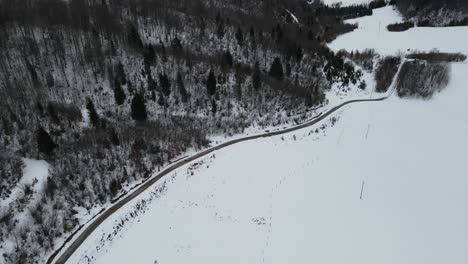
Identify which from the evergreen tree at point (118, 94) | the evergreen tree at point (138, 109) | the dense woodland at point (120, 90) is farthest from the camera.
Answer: the evergreen tree at point (118, 94)

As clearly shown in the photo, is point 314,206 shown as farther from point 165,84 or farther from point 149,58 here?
A: point 149,58

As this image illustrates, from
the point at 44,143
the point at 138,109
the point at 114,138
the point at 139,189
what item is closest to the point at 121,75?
the point at 138,109

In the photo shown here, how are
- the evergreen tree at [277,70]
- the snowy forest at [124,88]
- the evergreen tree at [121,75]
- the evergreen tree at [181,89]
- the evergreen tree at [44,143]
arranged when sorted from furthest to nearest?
the evergreen tree at [277,70] < the evergreen tree at [121,75] < the evergreen tree at [181,89] < the evergreen tree at [44,143] < the snowy forest at [124,88]

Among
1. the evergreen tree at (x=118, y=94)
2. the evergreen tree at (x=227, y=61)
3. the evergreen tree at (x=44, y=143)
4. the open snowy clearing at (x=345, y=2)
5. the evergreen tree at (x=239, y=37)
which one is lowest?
the evergreen tree at (x=44, y=143)

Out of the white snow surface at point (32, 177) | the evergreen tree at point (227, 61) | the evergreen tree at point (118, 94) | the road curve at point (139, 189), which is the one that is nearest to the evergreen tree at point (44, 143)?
the white snow surface at point (32, 177)

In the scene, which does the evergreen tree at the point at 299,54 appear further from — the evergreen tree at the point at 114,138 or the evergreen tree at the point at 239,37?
the evergreen tree at the point at 114,138

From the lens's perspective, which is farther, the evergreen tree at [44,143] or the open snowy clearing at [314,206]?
the evergreen tree at [44,143]

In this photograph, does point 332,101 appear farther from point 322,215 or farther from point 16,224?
point 16,224
